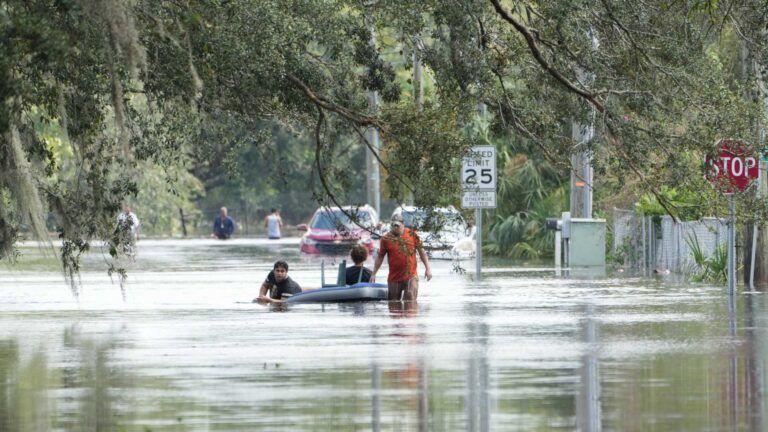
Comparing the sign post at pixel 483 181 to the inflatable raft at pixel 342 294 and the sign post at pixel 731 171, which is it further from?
the sign post at pixel 731 171

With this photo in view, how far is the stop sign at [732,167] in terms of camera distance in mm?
21797

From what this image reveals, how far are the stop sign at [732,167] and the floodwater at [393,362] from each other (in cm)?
168

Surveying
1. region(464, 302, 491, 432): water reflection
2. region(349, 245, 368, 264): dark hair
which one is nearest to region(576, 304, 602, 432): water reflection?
region(464, 302, 491, 432): water reflection

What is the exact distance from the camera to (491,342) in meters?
18.0

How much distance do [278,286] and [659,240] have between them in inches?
552

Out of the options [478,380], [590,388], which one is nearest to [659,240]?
[478,380]

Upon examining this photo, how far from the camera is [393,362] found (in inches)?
619

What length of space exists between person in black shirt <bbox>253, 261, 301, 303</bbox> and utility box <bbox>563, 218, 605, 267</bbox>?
14679 millimetres

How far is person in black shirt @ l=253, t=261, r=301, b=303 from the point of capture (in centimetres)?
2595

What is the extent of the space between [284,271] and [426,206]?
6285 millimetres

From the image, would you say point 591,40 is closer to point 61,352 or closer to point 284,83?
point 284,83

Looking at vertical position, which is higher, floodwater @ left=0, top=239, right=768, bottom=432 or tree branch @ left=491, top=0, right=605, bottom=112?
tree branch @ left=491, top=0, right=605, bottom=112

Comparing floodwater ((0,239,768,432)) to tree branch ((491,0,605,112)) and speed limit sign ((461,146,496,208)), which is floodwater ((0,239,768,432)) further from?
speed limit sign ((461,146,496,208))

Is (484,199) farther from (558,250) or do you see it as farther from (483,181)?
(558,250)
